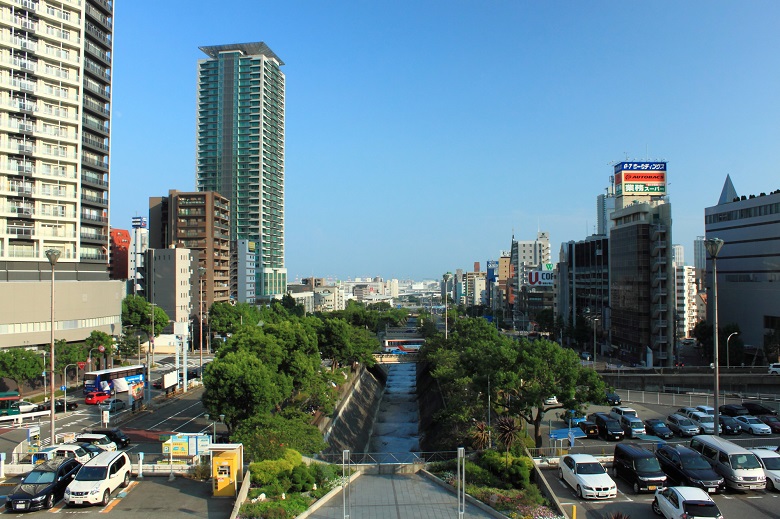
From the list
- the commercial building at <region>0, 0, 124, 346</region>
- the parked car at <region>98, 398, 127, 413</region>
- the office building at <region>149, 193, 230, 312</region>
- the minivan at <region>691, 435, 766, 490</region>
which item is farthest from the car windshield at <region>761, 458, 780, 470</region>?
the office building at <region>149, 193, 230, 312</region>

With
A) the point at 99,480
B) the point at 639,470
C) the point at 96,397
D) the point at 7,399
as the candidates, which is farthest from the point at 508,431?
the point at 7,399

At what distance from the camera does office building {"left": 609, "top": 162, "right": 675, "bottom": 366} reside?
6588 cm

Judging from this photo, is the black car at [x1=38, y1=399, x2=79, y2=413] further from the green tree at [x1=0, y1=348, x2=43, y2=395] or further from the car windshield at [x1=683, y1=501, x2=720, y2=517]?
the car windshield at [x1=683, y1=501, x2=720, y2=517]

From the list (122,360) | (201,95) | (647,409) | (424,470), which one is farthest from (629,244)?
(201,95)

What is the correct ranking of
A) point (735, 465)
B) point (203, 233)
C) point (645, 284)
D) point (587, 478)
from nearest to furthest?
point (587, 478)
point (735, 465)
point (645, 284)
point (203, 233)

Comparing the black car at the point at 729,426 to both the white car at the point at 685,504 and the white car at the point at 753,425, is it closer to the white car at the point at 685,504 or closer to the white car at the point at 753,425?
the white car at the point at 753,425

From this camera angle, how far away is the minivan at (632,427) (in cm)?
3039

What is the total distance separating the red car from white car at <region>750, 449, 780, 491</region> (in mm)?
42768

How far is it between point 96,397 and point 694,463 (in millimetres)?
41284

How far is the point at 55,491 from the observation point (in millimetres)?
18078

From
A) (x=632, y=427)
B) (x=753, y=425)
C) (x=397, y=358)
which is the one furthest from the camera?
(x=397, y=358)

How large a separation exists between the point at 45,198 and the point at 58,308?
10577 mm

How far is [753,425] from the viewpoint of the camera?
31.3 metres

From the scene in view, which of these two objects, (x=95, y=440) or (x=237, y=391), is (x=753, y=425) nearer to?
(x=237, y=391)
